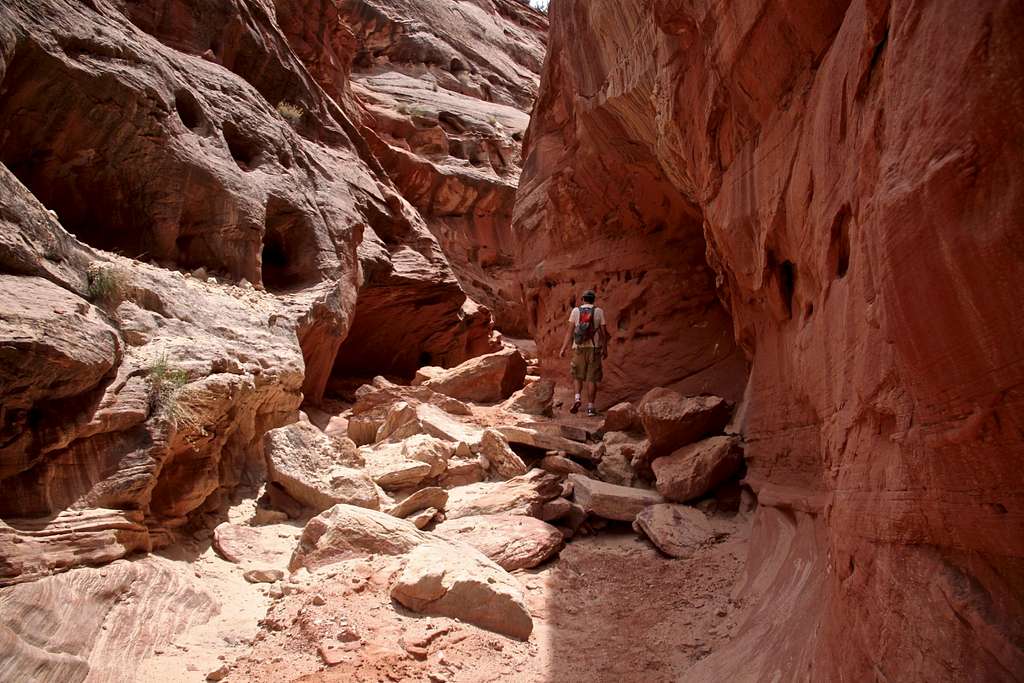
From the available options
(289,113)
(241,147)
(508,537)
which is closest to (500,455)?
(508,537)

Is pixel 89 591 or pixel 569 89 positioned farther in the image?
pixel 569 89

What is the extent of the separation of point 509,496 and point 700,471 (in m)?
1.58

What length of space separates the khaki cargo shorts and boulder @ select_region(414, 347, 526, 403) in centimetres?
226

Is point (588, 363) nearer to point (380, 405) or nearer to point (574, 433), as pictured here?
point (574, 433)

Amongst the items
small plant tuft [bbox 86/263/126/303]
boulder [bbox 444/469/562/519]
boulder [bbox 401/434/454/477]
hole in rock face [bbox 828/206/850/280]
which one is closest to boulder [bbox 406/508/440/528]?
boulder [bbox 444/469/562/519]

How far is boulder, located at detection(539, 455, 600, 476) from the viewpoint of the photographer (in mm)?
6039

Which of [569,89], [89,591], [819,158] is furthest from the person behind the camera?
[569,89]

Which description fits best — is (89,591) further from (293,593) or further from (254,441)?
(254,441)

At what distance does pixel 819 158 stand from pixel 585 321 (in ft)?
17.6

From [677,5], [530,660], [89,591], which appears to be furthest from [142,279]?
[677,5]

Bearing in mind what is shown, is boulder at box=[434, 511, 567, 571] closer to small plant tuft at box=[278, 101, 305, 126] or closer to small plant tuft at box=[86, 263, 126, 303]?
small plant tuft at box=[86, 263, 126, 303]

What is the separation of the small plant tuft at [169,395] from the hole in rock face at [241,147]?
4.32m

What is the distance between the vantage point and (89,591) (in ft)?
9.71

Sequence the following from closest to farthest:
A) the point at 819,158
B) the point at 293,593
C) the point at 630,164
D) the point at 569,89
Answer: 1. the point at 819,158
2. the point at 293,593
3. the point at 630,164
4. the point at 569,89
